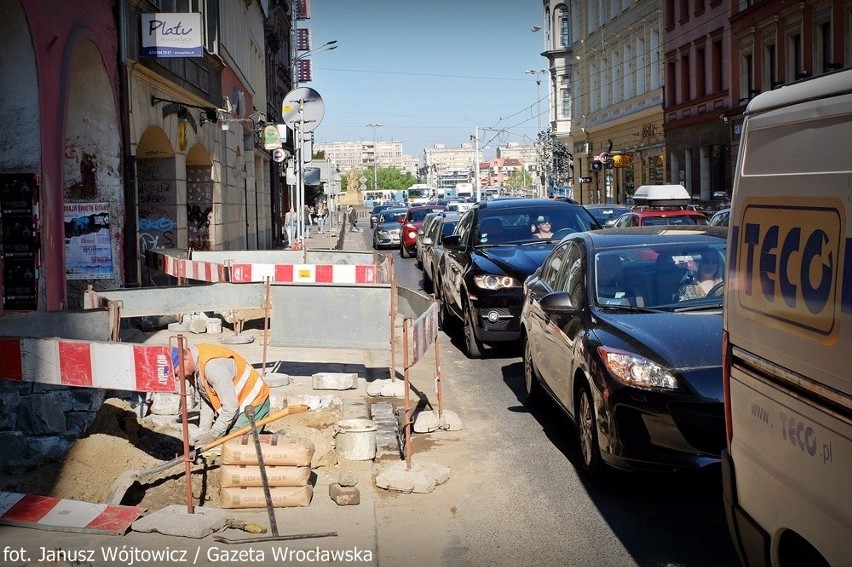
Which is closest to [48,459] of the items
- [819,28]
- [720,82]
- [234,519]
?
[234,519]

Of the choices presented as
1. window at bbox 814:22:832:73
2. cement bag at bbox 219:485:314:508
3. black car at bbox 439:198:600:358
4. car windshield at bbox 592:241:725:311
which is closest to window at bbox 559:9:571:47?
window at bbox 814:22:832:73

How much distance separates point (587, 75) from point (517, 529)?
201 feet

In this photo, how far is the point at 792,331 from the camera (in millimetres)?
3861

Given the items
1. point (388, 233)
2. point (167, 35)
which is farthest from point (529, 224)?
point (388, 233)

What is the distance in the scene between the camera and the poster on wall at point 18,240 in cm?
1290

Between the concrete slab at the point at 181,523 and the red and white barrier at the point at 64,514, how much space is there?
11cm

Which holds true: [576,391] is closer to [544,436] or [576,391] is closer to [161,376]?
[544,436]

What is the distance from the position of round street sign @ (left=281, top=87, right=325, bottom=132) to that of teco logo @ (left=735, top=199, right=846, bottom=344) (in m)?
23.9

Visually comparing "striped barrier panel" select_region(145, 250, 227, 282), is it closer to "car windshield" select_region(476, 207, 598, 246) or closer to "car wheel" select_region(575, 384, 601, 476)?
"car windshield" select_region(476, 207, 598, 246)

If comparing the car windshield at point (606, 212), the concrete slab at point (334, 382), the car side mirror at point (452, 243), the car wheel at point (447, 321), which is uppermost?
the car windshield at point (606, 212)

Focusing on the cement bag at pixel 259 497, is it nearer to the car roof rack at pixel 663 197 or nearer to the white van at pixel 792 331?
the white van at pixel 792 331

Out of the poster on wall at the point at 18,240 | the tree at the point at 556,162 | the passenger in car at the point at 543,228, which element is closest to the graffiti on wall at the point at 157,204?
the poster on wall at the point at 18,240

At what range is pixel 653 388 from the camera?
21.6 ft

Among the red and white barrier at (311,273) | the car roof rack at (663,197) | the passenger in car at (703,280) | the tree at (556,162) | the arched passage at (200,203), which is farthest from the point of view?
the tree at (556,162)
